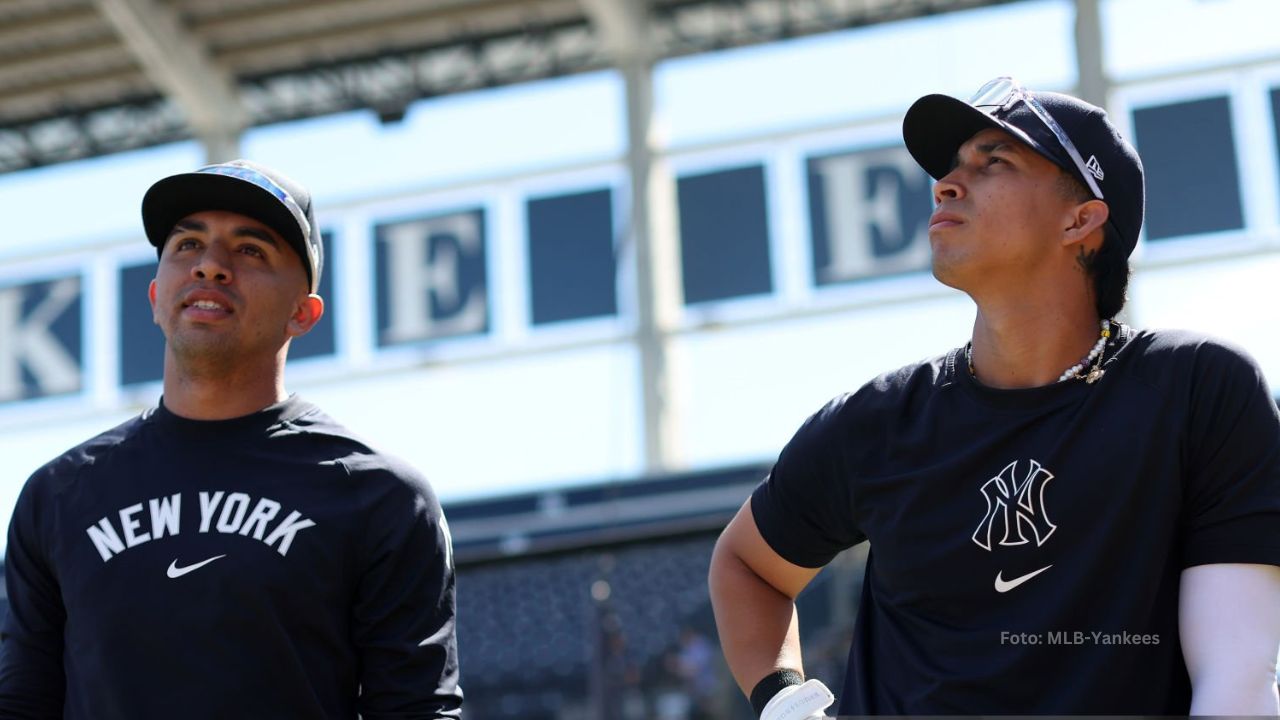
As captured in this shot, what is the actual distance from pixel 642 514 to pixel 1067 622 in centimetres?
929

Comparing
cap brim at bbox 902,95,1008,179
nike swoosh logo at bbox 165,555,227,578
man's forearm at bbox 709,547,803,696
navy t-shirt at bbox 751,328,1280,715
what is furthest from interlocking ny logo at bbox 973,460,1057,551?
nike swoosh logo at bbox 165,555,227,578

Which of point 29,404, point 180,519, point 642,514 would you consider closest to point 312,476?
point 180,519

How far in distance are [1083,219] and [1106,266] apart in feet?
0.28

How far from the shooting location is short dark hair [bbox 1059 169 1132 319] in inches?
97.7

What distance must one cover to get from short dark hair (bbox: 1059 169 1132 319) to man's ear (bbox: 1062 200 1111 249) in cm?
2

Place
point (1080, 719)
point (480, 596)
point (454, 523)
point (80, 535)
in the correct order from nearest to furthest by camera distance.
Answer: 1. point (1080, 719)
2. point (80, 535)
3. point (480, 596)
4. point (454, 523)

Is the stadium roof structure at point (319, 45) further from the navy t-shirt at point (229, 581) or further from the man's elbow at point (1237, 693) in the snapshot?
the man's elbow at point (1237, 693)

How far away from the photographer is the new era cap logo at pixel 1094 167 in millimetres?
2466

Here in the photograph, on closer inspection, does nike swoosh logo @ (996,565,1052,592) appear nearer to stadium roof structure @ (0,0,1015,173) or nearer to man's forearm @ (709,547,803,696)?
man's forearm @ (709,547,803,696)

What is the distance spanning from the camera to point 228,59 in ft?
49.2

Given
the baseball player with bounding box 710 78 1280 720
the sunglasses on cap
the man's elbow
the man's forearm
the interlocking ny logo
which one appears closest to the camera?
the man's elbow

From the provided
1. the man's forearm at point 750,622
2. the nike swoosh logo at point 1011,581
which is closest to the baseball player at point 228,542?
the man's forearm at point 750,622

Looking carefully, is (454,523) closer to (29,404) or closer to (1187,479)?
(29,404)

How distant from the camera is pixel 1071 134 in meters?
2.48
